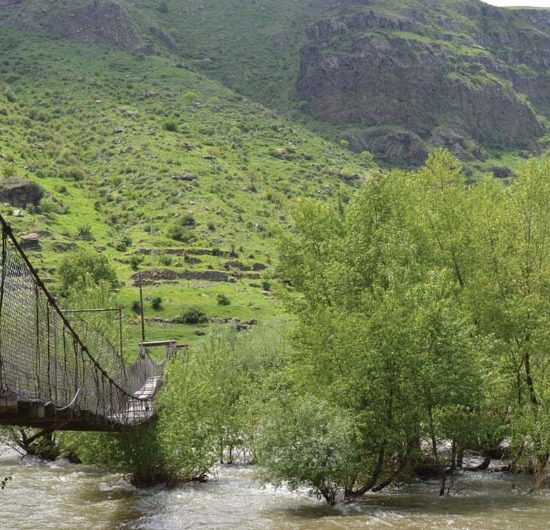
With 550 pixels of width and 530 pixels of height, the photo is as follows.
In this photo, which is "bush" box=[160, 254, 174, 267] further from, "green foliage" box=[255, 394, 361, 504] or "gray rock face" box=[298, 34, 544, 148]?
"gray rock face" box=[298, 34, 544, 148]

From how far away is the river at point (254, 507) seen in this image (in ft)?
71.2

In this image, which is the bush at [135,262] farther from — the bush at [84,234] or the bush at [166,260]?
the bush at [84,234]

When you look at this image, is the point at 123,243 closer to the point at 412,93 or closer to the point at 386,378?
the point at 386,378

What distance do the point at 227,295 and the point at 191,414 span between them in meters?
48.3

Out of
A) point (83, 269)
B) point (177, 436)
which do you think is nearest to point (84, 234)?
point (83, 269)

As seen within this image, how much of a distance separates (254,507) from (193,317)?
44.2 metres

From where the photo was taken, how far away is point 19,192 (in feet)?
290

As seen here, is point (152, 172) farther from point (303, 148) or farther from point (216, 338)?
point (216, 338)

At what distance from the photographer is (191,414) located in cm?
2806

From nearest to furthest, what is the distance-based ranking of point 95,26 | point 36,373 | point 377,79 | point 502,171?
1. point 36,373
2. point 502,171
3. point 95,26
4. point 377,79

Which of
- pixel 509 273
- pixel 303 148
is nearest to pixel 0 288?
pixel 509 273

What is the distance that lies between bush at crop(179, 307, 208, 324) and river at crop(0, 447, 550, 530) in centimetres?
3755

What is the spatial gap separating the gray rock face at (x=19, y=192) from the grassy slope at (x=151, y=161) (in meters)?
1.92

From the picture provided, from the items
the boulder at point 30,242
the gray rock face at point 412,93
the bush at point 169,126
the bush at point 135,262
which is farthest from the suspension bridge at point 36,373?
the gray rock face at point 412,93
